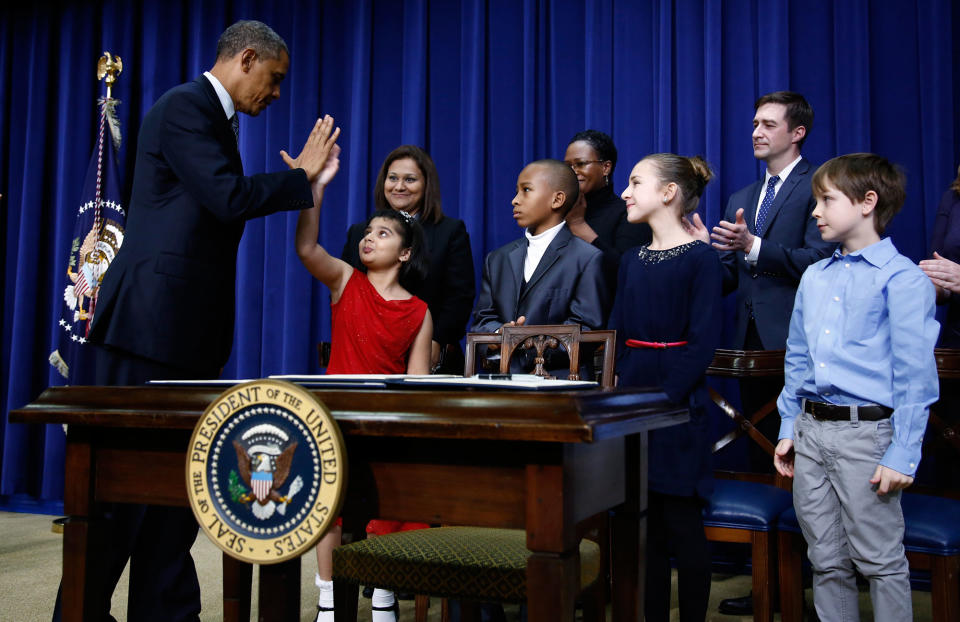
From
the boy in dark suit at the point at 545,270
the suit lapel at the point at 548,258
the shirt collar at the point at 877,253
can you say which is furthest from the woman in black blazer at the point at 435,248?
the shirt collar at the point at 877,253

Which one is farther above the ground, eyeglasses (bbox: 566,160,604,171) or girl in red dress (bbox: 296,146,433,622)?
eyeglasses (bbox: 566,160,604,171)

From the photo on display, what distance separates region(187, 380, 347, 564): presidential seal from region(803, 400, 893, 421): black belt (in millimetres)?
1252

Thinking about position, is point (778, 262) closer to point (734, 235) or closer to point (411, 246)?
point (734, 235)

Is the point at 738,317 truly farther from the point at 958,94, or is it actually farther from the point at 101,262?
the point at 101,262

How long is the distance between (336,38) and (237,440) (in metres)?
3.56

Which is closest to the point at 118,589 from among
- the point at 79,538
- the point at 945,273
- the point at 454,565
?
the point at 79,538

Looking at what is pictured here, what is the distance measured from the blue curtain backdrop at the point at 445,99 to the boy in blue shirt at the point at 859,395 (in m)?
1.32

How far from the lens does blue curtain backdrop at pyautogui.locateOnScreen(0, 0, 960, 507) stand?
3129 mm

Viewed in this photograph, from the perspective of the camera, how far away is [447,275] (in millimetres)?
2998

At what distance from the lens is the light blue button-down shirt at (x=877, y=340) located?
5.62 feet

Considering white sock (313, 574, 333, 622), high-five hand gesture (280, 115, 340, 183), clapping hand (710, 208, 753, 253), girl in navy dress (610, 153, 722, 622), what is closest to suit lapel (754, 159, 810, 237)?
clapping hand (710, 208, 753, 253)

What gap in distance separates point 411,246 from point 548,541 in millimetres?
1751

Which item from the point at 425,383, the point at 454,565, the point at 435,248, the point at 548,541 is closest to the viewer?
the point at 548,541

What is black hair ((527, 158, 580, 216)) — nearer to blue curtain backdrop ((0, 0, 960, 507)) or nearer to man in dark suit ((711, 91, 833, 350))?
man in dark suit ((711, 91, 833, 350))
